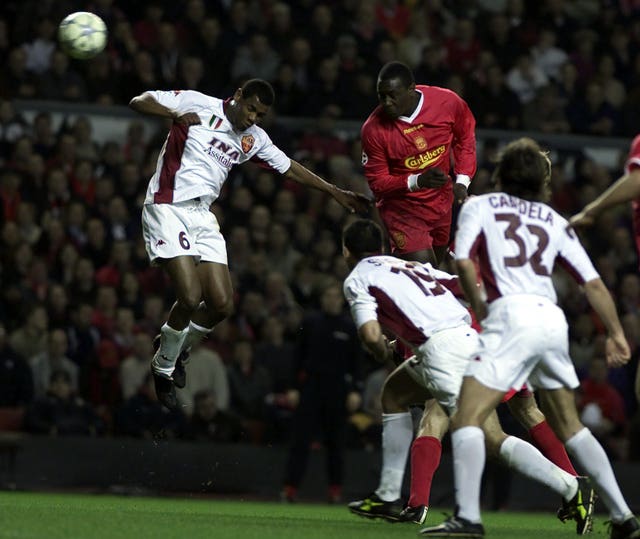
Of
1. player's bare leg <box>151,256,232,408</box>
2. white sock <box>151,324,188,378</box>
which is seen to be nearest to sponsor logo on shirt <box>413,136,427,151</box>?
player's bare leg <box>151,256,232,408</box>

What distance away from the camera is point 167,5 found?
1758 centimetres

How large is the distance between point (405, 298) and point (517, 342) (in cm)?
143

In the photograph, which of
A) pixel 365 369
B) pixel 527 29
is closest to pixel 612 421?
pixel 365 369

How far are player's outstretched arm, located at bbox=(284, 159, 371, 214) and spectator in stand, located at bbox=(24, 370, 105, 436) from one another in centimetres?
455

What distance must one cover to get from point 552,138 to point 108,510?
1048 cm

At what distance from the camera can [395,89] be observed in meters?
9.92

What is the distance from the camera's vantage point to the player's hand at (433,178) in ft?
31.3

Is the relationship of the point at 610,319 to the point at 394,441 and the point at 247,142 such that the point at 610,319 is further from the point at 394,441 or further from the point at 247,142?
the point at 247,142

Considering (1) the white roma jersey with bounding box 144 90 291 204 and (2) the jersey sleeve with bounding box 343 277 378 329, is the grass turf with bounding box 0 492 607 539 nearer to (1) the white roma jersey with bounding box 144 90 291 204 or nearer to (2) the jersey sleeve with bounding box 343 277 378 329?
(2) the jersey sleeve with bounding box 343 277 378 329

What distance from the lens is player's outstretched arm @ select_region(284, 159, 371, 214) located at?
33.2 feet

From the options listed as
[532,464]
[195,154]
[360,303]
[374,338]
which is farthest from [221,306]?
[532,464]

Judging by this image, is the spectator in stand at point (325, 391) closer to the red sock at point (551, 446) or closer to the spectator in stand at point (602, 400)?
the spectator in stand at point (602, 400)

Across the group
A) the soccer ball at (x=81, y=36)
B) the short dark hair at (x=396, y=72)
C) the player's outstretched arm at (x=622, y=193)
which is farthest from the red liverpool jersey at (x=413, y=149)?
the player's outstretched arm at (x=622, y=193)

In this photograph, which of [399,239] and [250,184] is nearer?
[399,239]
